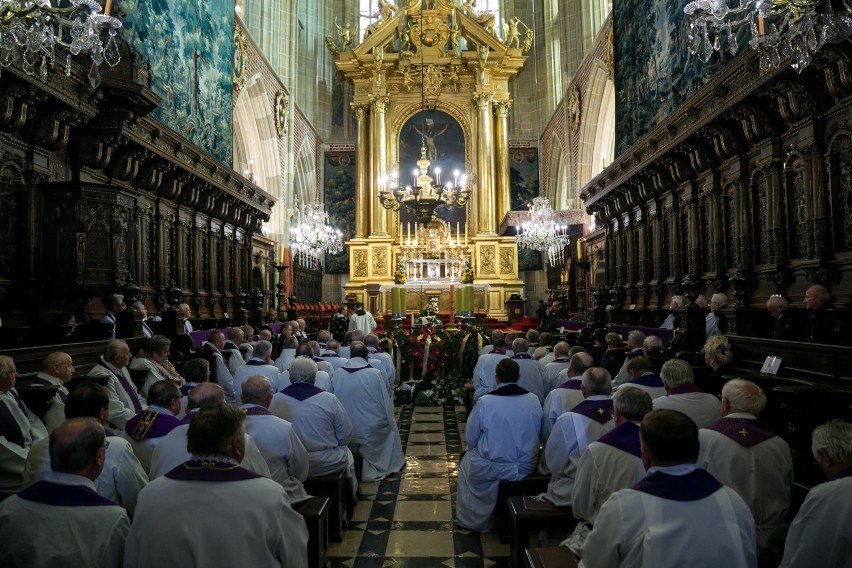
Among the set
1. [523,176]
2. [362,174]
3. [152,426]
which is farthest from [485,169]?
[152,426]

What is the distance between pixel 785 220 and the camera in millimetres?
8219

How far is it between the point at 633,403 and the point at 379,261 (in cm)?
2107

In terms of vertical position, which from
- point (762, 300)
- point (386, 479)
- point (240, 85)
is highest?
point (240, 85)

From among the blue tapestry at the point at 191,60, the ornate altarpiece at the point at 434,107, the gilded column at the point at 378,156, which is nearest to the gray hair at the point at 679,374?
the blue tapestry at the point at 191,60

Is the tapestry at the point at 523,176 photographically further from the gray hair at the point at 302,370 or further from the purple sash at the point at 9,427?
the purple sash at the point at 9,427

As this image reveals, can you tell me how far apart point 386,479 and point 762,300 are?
5709 millimetres

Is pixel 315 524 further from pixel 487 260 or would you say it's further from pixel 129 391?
pixel 487 260

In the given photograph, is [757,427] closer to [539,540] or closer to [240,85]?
[539,540]

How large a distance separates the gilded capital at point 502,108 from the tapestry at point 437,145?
1.59m

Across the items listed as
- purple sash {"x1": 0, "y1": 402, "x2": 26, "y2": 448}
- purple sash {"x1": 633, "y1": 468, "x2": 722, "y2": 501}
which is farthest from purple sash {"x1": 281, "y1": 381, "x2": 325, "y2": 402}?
purple sash {"x1": 633, "y1": 468, "x2": 722, "y2": 501}

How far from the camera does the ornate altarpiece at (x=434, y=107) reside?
2417cm

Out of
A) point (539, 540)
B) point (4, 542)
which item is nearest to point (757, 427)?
point (539, 540)

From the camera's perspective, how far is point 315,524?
3.66 meters

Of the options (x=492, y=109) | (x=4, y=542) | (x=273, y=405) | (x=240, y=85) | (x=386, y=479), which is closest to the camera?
(x=4, y=542)
